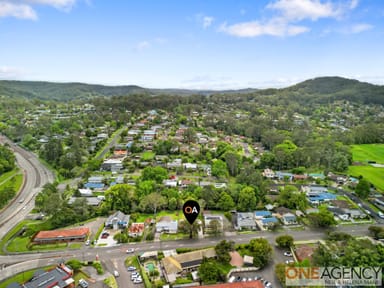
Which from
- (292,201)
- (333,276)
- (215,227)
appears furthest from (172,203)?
(333,276)

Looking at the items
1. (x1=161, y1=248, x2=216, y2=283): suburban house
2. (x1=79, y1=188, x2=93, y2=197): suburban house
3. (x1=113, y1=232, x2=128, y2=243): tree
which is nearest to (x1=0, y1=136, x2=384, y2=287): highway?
(x1=113, y1=232, x2=128, y2=243): tree

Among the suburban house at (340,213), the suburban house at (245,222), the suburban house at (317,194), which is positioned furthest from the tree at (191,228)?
the suburban house at (317,194)

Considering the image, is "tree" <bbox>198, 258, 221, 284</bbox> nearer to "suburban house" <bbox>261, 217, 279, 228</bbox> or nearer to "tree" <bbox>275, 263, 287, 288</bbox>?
"tree" <bbox>275, 263, 287, 288</bbox>

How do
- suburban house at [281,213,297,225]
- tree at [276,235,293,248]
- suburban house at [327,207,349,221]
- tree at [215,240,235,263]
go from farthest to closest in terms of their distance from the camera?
suburban house at [327,207,349,221] < suburban house at [281,213,297,225] < tree at [276,235,293,248] < tree at [215,240,235,263]

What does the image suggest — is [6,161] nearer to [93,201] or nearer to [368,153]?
[93,201]

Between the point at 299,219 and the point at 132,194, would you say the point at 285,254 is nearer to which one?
the point at 299,219

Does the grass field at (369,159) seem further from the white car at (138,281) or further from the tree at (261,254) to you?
the white car at (138,281)
